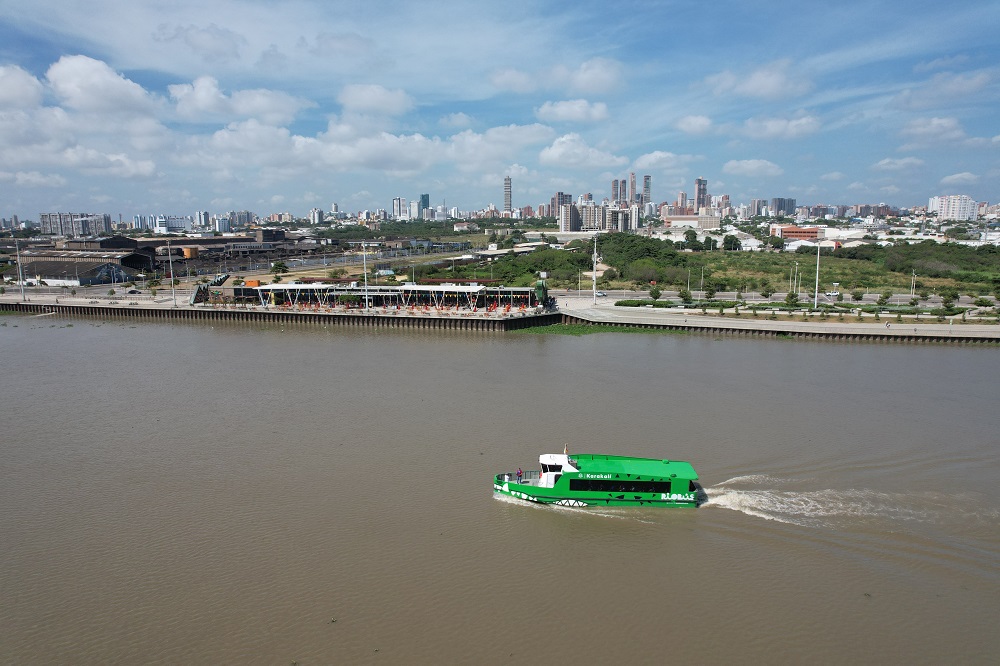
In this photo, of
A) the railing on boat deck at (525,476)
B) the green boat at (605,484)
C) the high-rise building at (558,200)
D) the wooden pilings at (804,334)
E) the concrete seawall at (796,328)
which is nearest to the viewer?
the green boat at (605,484)

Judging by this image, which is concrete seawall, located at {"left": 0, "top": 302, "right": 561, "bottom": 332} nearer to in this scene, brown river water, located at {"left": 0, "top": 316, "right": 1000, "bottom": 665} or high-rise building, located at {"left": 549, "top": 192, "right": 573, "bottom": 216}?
brown river water, located at {"left": 0, "top": 316, "right": 1000, "bottom": 665}

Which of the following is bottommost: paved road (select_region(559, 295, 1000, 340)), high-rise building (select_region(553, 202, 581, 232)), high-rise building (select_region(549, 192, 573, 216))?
paved road (select_region(559, 295, 1000, 340))

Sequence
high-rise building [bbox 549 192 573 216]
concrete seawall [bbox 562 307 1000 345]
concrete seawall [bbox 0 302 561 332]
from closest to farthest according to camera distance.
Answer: concrete seawall [bbox 562 307 1000 345] < concrete seawall [bbox 0 302 561 332] < high-rise building [bbox 549 192 573 216]

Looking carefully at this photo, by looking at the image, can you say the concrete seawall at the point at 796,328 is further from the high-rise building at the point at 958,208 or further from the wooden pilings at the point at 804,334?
the high-rise building at the point at 958,208

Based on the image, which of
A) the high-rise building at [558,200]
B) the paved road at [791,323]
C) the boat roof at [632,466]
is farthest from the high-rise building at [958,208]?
the boat roof at [632,466]

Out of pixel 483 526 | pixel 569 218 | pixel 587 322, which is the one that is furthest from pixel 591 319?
pixel 569 218

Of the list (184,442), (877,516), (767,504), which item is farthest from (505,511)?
(184,442)

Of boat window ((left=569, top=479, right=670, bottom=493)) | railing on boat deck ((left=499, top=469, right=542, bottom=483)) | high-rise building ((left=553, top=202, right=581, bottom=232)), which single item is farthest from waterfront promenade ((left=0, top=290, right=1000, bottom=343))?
high-rise building ((left=553, top=202, right=581, bottom=232))
